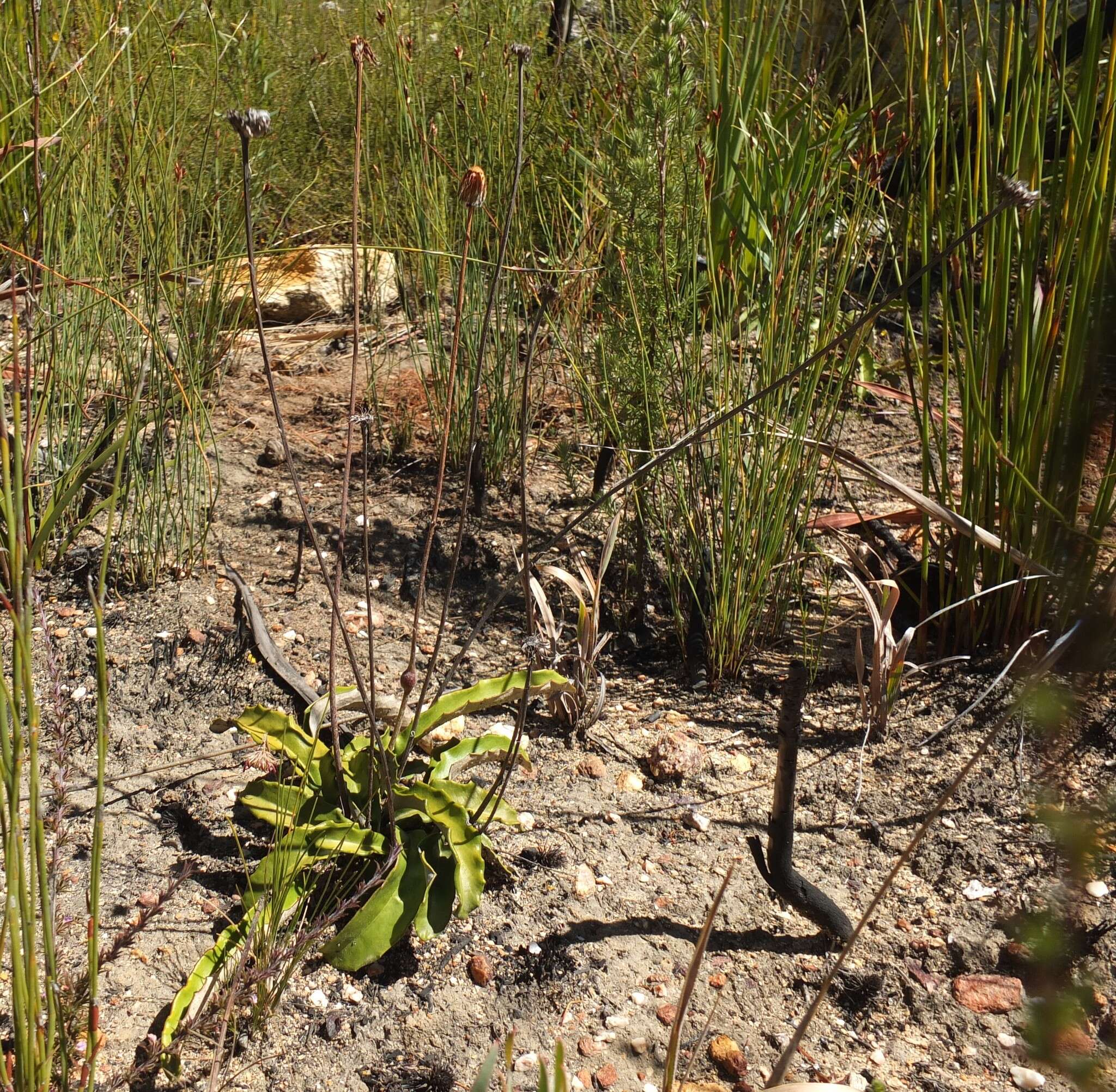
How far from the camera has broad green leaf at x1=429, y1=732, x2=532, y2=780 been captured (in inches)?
65.8

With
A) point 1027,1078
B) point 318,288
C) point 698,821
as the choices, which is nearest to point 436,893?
point 698,821

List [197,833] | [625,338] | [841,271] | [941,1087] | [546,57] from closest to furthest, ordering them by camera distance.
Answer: [941,1087]
[197,833]
[841,271]
[625,338]
[546,57]

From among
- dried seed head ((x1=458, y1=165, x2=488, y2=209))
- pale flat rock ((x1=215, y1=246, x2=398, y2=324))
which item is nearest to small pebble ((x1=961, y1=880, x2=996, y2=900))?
dried seed head ((x1=458, y1=165, x2=488, y2=209))

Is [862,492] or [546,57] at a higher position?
[546,57]

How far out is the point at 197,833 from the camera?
1.68 meters

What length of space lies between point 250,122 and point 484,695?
3.18 ft

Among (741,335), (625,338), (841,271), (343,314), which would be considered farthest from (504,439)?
(343,314)

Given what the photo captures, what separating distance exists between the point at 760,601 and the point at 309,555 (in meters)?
1.01

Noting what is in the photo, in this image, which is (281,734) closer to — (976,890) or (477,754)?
(477,754)

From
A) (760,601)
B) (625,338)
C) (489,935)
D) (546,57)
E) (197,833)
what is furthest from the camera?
(546,57)

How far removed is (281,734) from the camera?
165cm

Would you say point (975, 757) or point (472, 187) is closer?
point (975, 757)

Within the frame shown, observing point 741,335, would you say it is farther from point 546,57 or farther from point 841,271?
point 546,57

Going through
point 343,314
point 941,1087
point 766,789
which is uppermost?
point 343,314
